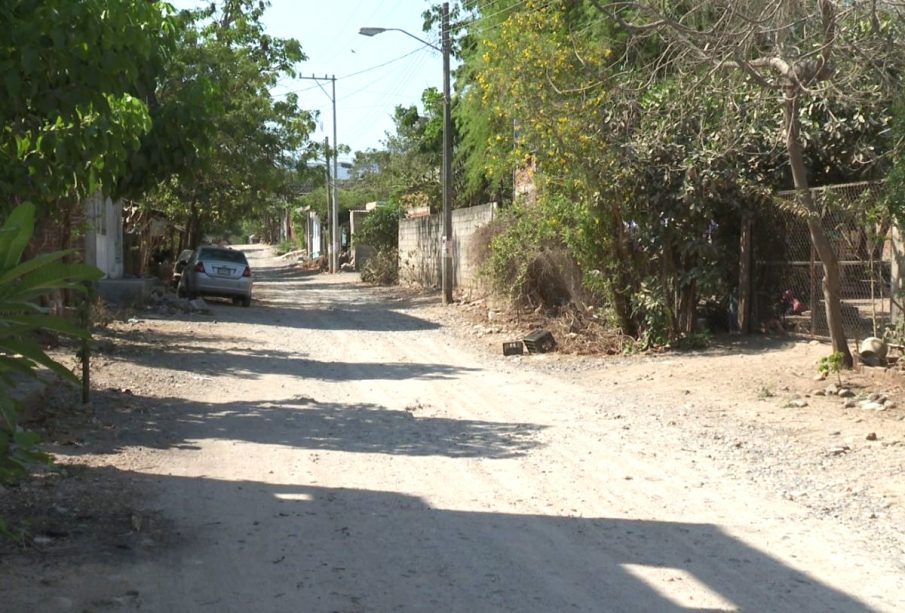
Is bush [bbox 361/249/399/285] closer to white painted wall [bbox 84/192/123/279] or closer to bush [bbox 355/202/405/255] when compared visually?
bush [bbox 355/202/405/255]

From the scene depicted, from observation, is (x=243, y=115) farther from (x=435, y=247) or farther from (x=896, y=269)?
(x=896, y=269)

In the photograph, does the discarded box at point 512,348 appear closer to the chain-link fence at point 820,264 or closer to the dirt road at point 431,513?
the dirt road at point 431,513

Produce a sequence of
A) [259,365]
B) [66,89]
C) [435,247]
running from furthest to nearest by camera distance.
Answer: [435,247] → [259,365] → [66,89]

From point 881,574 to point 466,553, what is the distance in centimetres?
233

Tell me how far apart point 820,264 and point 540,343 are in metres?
4.78

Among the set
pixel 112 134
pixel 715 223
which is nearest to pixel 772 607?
pixel 112 134

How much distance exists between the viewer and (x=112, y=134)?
7.68m

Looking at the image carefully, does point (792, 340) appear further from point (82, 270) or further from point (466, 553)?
point (82, 270)

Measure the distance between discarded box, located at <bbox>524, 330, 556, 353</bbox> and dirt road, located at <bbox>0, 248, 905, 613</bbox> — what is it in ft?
12.1

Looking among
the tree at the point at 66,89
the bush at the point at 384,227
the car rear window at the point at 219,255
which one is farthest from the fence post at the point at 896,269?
the bush at the point at 384,227

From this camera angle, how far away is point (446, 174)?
87.7 ft

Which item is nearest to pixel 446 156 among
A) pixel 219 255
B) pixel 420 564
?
pixel 219 255

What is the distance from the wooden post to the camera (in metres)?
16.1

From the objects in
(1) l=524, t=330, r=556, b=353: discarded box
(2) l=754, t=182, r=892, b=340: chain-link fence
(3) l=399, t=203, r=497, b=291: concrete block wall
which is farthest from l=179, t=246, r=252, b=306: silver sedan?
(2) l=754, t=182, r=892, b=340: chain-link fence
